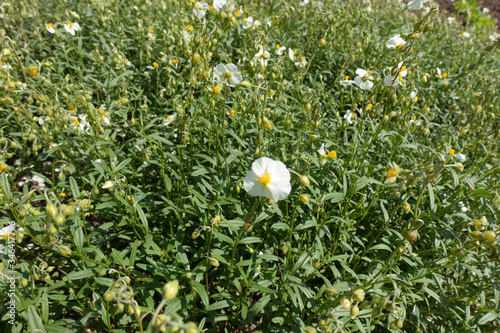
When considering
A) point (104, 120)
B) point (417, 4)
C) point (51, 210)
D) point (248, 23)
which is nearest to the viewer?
point (51, 210)

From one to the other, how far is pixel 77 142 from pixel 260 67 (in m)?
2.10

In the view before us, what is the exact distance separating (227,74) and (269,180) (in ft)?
3.46

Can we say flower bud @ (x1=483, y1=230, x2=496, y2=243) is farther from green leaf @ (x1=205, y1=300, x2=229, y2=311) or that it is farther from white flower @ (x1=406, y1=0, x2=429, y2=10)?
green leaf @ (x1=205, y1=300, x2=229, y2=311)

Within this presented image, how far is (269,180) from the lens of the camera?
1.81 m

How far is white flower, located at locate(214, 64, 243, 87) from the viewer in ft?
7.79

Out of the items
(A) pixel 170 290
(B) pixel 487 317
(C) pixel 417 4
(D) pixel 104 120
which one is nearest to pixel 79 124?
(D) pixel 104 120

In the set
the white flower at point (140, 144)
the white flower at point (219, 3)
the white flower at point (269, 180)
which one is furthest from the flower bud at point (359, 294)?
the white flower at point (219, 3)

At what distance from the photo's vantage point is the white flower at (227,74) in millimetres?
2373

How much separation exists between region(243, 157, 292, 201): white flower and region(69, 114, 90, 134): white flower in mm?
1953

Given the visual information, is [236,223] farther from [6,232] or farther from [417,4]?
[417,4]

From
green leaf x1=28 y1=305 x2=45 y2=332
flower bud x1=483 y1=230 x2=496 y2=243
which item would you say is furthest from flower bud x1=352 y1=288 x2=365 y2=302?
green leaf x1=28 y1=305 x2=45 y2=332

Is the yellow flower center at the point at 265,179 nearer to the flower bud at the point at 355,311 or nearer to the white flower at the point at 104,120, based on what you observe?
the flower bud at the point at 355,311

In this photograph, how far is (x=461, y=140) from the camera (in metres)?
4.13

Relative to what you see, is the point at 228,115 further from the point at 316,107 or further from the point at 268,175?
the point at 268,175
